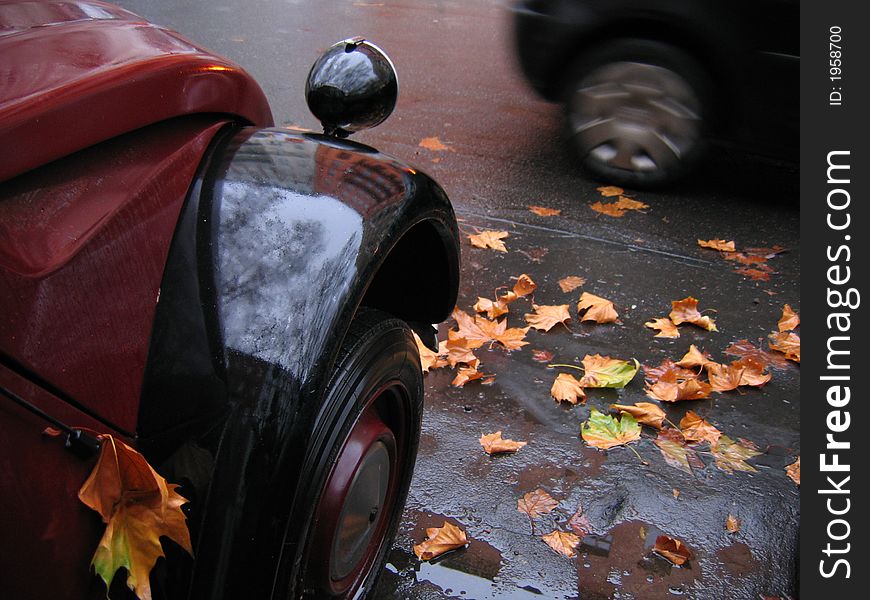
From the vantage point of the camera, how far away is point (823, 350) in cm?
283

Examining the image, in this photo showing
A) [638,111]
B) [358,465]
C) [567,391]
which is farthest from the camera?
[638,111]

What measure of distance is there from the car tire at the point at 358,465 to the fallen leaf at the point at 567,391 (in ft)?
3.26

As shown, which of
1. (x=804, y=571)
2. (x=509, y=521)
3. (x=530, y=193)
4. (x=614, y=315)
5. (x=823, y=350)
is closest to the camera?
(x=804, y=571)

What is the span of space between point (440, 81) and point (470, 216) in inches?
97.4

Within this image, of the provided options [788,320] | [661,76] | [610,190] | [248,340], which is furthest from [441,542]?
[661,76]

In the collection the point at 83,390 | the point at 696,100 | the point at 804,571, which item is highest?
the point at 83,390

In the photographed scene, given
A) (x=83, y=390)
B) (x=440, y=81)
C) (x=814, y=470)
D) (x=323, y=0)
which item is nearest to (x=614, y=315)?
(x=814, y=470)

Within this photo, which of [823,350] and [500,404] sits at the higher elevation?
[823,350]

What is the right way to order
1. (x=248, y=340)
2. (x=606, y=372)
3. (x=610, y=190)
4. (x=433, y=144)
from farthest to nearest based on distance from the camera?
(x=433, y=144) → (x=610, y=190) → (x=606, y=372) → (x=248, y=340)

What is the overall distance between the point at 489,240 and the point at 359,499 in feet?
7.99

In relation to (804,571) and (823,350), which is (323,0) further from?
(804,571)

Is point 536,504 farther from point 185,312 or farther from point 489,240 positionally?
point 489,240

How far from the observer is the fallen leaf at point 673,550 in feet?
8.03

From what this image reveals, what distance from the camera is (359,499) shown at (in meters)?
1.87
